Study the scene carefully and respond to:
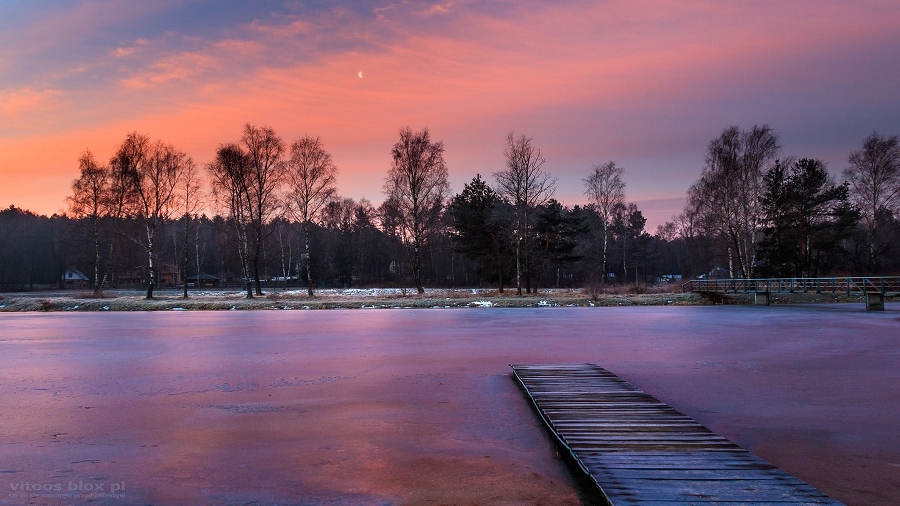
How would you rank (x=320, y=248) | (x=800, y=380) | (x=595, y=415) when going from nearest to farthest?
(x=595, y=415), (x=800, y=380), (x=320, y=248)

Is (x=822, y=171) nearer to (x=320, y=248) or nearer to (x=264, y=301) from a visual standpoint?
(x=264, y=301)

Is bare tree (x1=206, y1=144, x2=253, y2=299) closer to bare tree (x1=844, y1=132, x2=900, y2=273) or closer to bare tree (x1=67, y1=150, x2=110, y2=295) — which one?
bare tree (x1=67, y1=150, x2=110, y2=295)

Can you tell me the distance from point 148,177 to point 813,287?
133ft

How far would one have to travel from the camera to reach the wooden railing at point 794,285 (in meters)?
26.8

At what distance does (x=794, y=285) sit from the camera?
2998 cm

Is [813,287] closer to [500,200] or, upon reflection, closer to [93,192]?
[500,200]

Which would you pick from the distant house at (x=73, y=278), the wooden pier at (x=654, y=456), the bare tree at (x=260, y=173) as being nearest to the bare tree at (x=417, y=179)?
the bare tree at (x=260, y=173)

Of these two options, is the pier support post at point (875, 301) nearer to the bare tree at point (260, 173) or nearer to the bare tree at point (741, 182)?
the bare tree at point (741, 182)

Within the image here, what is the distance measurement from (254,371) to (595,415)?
5.85 meters

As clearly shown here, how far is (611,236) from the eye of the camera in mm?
64312

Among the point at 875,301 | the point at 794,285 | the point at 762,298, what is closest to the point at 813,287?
the point at 794,285

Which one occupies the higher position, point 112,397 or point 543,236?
point 543,236

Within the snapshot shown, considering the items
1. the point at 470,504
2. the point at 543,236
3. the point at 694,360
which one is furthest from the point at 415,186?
the point at 470,504

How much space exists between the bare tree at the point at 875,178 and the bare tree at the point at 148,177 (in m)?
44.4
